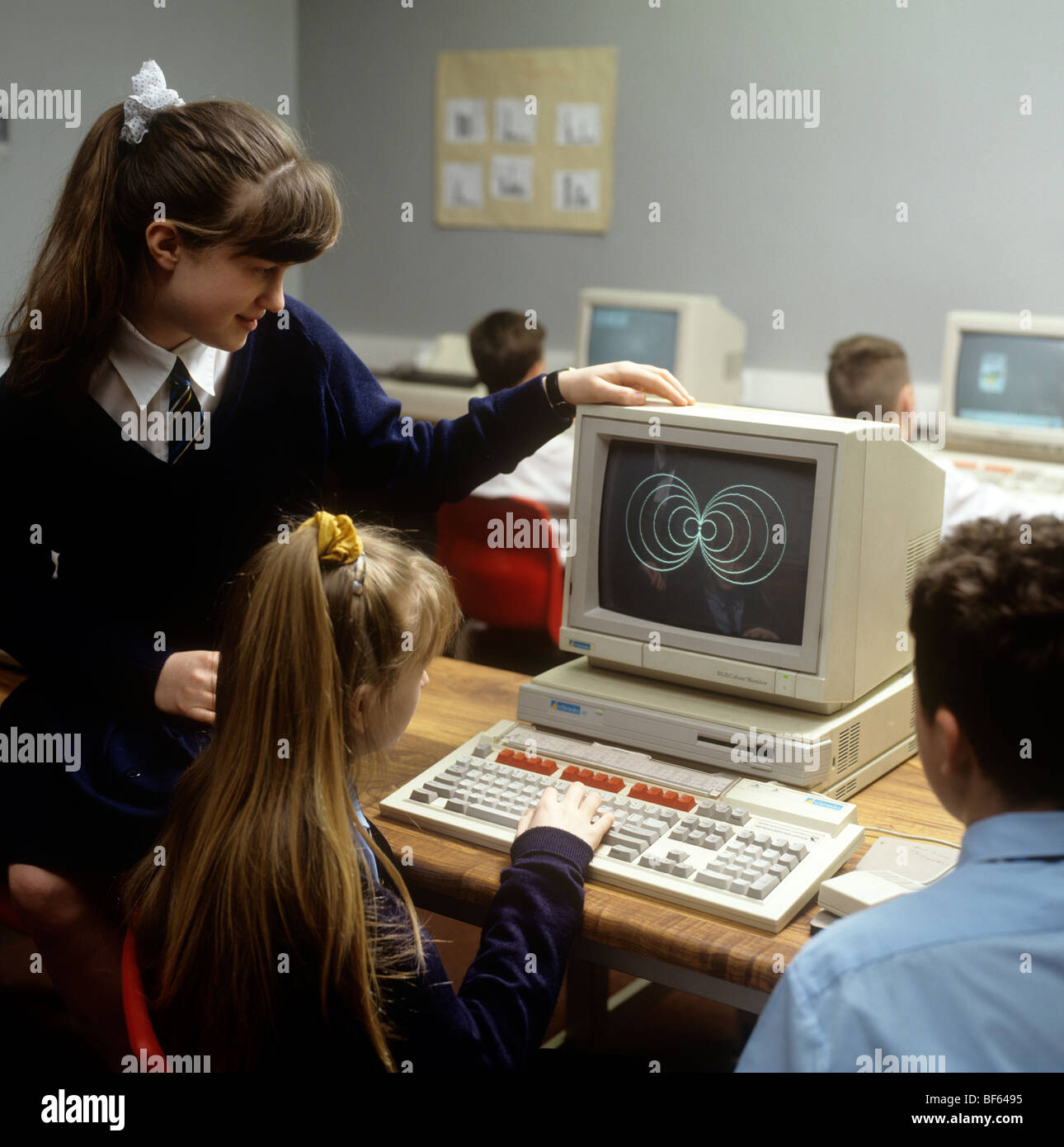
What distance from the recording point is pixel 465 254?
15.2 ft

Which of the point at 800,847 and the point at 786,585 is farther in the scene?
the point at 786,585

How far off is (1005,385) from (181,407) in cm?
252

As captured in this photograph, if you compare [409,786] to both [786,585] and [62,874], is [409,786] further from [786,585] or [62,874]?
[786,585]

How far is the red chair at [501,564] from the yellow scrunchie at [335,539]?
58.9 inches

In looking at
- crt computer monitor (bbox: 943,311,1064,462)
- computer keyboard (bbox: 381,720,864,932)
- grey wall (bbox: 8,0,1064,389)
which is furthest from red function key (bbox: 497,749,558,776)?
grey wall (bbox: 8,0,1064,389)

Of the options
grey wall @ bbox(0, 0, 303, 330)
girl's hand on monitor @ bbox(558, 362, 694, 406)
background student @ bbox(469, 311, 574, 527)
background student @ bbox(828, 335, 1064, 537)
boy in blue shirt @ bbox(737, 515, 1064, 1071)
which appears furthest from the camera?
grey wall @ bbox(0, 0, 303, 330)

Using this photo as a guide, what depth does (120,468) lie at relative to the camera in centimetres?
130

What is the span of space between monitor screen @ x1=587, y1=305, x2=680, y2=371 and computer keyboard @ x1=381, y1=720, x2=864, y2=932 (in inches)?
94.2

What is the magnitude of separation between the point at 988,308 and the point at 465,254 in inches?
76.1

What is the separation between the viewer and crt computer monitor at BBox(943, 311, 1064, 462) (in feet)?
10.3

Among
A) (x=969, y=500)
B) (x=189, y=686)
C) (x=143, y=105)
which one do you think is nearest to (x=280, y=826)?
(x=189, y=686)

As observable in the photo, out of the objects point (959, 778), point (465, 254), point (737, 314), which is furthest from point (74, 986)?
point (465, 254)

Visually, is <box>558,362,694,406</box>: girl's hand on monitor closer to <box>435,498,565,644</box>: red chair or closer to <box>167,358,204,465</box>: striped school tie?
<box>167,358,204,465</box>: striped school tie

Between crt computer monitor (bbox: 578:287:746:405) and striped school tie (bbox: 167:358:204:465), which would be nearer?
striped school tie (bbox: 167:358:204:465)
